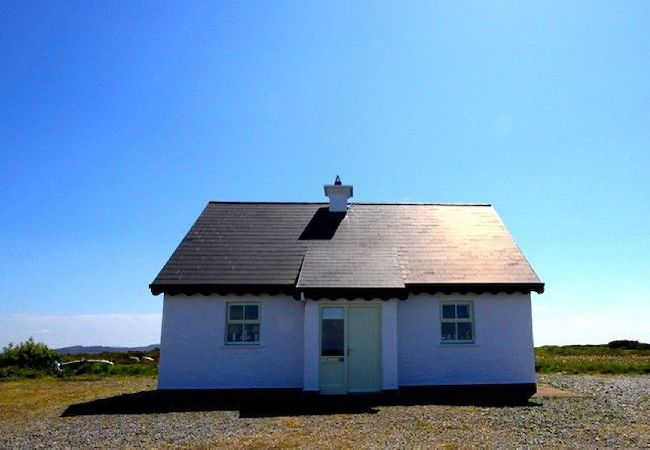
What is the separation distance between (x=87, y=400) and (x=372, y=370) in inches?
325

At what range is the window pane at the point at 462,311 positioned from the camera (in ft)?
49.9

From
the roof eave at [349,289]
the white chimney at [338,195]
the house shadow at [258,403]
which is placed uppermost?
the white chimney at [338,195]

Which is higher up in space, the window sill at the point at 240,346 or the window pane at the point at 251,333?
the window pane at the point at 251,333

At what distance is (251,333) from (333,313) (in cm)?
258

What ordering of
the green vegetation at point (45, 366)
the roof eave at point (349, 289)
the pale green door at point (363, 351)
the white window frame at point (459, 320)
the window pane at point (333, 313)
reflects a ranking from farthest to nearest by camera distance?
the green vegetation at point (45, 366)
the white window frame at point (459, 320)
the window pane at point (333, 313)
the pale green door at point (363, 351)
the roof eave at point (349, 289)

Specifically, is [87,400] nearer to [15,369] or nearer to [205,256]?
[205,256]

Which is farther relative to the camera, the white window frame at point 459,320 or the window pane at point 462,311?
the window pane at point 462,311

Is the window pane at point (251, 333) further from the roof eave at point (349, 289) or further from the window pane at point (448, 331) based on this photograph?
the window pane at point (448, 331)

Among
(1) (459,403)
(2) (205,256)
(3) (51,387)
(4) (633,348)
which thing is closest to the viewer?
(1) (459,403)

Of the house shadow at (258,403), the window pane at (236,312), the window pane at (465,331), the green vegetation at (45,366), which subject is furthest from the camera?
the green vegetation at (45,366)

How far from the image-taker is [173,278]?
14.8 meters

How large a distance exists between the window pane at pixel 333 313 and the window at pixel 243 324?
2089 mm

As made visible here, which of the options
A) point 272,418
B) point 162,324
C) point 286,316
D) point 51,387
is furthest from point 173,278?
point 51,387

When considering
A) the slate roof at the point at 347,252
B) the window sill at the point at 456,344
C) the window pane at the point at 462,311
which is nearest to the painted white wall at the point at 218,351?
the slate roof at the point at 347,252
